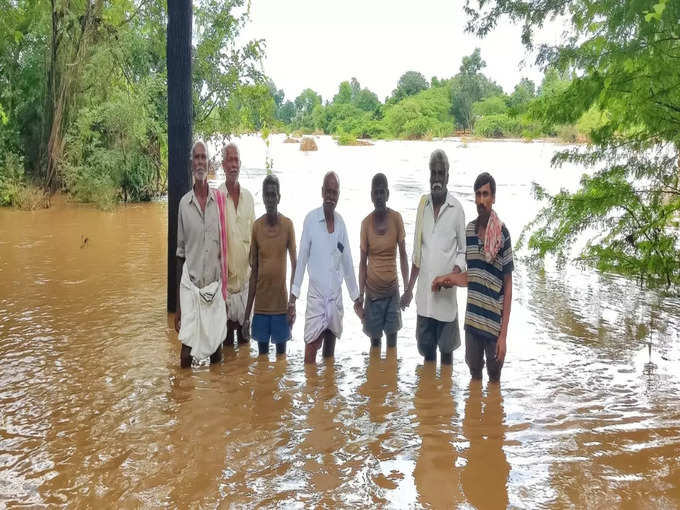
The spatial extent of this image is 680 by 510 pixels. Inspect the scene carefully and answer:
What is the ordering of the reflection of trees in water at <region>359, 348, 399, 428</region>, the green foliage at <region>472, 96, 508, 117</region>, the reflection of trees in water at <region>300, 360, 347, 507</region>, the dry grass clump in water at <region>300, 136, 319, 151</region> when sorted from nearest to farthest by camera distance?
the reflection of trees in water at <region>300, 360, 347, 507</region>
the reflection of trees in water at <region>359, 348, 399, 428</region>
the dry grass clump in water at <region>300, 136, 319, 151</region>
the green foliage at <region>472, 96, 508, 117</region>

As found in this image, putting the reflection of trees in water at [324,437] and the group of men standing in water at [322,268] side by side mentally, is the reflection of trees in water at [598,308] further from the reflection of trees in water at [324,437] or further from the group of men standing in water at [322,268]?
the reflection of trees in water at [324,437]

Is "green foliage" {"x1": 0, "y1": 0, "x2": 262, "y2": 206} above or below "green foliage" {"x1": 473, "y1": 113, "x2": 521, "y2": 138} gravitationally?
below

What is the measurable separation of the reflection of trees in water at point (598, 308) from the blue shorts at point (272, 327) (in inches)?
137

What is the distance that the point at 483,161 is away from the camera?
43938 millimetres

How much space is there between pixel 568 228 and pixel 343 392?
4667mm

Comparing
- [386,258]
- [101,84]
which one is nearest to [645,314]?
[386,258]

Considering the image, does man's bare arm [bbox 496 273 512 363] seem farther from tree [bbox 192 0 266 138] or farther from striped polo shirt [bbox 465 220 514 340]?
tree [bbox 192 0 266 138]

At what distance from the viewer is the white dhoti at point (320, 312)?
5676mm

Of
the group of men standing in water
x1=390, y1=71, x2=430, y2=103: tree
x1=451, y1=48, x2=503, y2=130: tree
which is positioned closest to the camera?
the group of men standing in water

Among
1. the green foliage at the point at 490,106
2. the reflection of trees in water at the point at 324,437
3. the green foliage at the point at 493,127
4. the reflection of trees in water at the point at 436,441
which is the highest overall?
the green foliage at the point at 490,106

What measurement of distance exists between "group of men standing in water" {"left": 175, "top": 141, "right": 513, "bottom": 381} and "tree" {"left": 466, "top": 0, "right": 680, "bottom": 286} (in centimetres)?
256

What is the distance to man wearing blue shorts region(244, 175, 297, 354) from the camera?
5730 mm

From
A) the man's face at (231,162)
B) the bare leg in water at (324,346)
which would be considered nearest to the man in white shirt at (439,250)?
the bare leg in water at (324,346)

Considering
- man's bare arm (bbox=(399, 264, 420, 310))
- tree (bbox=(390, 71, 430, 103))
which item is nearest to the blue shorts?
man's bare arm (bbox=(399, 264, 420, 310))
